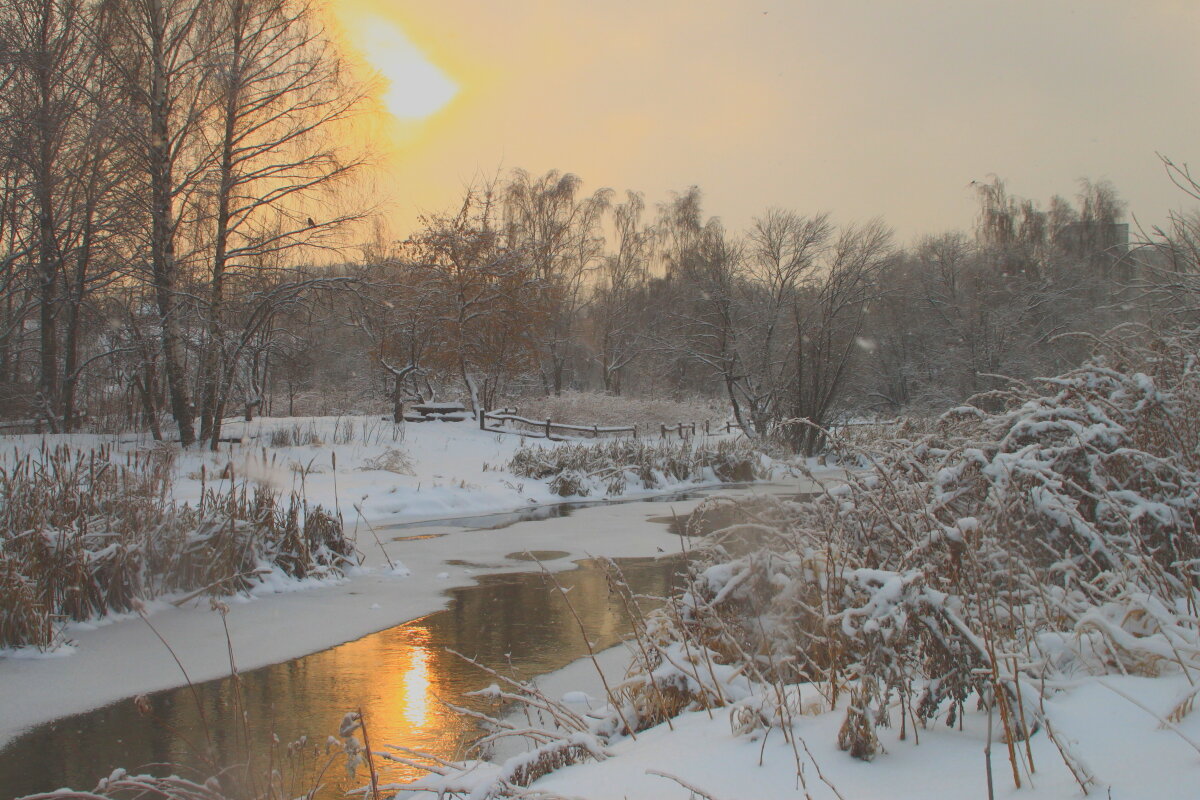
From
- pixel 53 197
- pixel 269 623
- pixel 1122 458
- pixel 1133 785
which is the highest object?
pixel 53 197

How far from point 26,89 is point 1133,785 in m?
17.4

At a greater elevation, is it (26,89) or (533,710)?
(26,89)

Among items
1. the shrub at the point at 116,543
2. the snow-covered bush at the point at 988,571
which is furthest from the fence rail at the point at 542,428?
the snow-covered bush at the point at 988,571

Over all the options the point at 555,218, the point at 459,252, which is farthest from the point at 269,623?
the point at 555,218

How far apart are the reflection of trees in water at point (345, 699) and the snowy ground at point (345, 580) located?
298mm

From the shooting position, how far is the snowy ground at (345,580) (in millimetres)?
5008

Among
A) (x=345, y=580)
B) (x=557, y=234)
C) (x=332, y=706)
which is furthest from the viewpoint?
(x=557, y=234)

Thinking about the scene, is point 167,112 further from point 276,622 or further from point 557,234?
point 557,234

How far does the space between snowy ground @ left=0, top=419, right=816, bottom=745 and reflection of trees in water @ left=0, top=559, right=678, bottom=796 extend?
298 mm

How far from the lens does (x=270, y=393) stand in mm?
39531

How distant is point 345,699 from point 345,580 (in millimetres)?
3539

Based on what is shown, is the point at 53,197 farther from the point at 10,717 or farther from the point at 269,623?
the point at 10,717

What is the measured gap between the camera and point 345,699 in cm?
464

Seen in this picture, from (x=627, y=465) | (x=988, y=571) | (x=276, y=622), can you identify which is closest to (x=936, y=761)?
(x=988, y=571)
